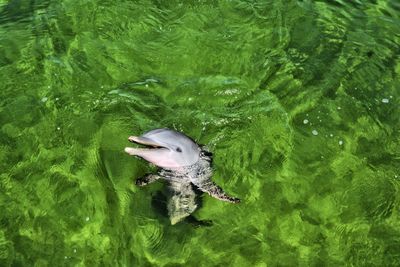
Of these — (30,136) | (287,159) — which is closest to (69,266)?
(30,136)

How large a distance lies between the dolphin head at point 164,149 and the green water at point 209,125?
99 centimetres

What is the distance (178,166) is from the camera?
18.2 ft

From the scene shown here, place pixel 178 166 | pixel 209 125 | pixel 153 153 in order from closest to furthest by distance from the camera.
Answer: pixel 153 153
pixel 178 166
pixel 209 125

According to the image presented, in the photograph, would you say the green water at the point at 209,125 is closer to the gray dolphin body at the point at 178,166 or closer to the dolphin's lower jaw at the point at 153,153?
the gray dolphin body at the point at 178,166

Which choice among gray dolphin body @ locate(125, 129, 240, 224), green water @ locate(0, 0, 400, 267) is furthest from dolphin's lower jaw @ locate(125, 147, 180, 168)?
green water @ locate(0, 0, 400, 267)

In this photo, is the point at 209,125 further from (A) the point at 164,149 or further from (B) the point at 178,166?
(A) the point at 164,149

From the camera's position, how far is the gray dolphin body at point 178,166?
210 inches

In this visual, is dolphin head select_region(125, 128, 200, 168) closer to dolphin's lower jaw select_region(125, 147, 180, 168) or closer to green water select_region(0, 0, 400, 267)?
dolphin's lower jaw select_region(125, 147, 180, 168)

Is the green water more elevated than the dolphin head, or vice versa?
the dolphin head

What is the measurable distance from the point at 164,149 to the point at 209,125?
1827 mm

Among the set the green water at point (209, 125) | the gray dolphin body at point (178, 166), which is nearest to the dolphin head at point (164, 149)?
the gray dolphin body at point (178, 166)

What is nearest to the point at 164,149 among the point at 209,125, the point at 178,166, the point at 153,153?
the point at 153,153

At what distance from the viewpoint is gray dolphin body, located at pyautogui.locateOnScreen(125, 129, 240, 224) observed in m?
5.34

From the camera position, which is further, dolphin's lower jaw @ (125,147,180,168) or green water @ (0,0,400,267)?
green water @ (0,0,400,267)
